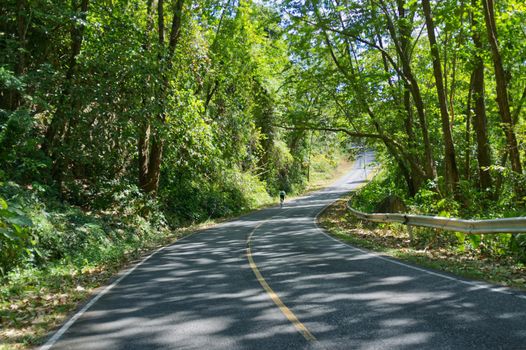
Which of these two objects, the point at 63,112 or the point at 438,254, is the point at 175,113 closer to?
the point at 63,112

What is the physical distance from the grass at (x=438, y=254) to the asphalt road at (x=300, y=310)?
61 cm

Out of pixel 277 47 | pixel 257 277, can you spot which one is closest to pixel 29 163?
pixel 257 277

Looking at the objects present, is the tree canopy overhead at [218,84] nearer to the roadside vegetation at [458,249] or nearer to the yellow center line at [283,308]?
the roadside vegetation at [458,249]

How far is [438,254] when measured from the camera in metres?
10.8

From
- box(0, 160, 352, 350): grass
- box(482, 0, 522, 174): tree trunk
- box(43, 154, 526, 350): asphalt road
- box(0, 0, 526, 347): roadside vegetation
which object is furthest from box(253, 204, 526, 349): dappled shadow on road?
box(482, 0, 522, 174): tree trunk

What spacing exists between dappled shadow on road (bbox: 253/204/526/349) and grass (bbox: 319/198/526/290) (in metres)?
0.71

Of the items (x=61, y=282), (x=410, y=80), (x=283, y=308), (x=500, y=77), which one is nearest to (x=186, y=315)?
(x=283, y=308)

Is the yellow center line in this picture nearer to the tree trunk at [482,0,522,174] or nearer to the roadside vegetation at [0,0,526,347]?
the roadside vegetation at [0,0,526,347]

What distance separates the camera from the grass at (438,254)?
7994mm

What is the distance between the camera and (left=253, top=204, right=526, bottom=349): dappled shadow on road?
15.8 ft

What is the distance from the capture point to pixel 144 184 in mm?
21422

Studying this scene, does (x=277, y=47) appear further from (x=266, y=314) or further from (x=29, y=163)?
(x=266, y=314)

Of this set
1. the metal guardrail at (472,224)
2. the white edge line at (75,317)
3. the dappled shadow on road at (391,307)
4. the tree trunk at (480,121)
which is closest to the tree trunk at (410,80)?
the tree trunk at (480,121)

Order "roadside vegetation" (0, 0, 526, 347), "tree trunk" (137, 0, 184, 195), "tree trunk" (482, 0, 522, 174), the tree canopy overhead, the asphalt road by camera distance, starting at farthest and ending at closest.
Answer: "tree trunk" (137, 0, 184, 195) < the tree canopy overhead < "tree trunk" (482, 0, 522, 174) < "roadside vegetation" (0, 0, 526, 347) < the asphalt road
